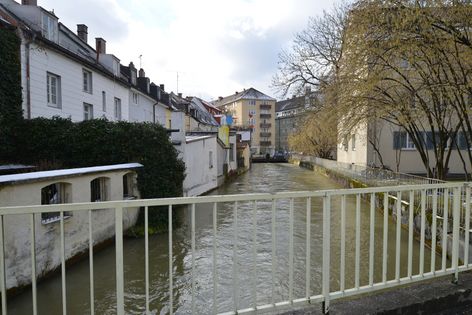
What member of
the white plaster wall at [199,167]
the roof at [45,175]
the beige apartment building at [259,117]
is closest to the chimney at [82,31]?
the white plaster wall at [199,167]

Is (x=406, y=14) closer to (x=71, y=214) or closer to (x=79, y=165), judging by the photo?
(x=71, y=214)

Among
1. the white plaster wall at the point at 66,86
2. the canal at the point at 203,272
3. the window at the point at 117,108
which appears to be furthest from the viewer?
the window at the point at 117,108

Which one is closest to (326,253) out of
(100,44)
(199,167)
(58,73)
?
(199,167)

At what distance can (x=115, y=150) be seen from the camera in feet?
31.7

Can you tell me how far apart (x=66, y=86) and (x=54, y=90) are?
0.60 metres

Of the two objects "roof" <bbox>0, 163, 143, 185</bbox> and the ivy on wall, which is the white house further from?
"roof" <bbox>0, 163, 143, 185</bbox>

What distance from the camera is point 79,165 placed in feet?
31.8

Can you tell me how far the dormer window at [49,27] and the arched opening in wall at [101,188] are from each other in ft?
28.5

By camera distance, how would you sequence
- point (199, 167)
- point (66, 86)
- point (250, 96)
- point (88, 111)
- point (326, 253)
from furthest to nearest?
1. point (250, 96)
2. point (88, 111)
3. point (199, 167)
4. point (66, 86)
5. point (326, 253)

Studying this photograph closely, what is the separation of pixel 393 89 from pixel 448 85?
13.2 ft

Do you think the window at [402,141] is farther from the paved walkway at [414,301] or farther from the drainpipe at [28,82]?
the paved walkway at [414,301]

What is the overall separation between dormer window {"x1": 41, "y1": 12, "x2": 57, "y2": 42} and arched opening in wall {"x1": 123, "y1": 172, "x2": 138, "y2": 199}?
26.6 ft

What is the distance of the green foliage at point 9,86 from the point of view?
10.7m

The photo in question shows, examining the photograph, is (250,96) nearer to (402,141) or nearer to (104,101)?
(402,141)
